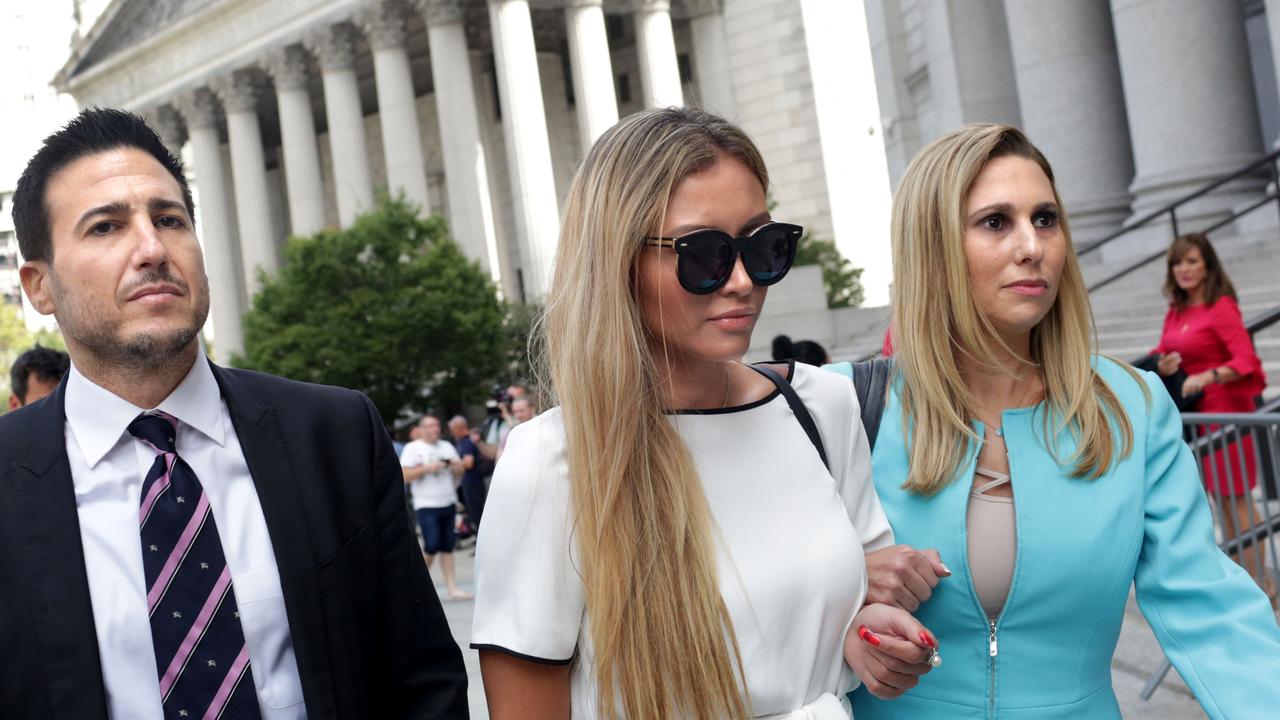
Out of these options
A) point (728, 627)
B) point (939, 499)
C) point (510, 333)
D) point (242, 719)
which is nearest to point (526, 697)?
point (728, 627)

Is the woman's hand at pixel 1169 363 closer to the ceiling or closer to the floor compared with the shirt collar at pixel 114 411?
closer to the floor

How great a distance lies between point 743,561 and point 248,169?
57.9 m

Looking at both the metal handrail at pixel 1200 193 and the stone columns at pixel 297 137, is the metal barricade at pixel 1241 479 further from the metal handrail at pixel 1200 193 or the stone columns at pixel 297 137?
the stone columns at pixel 297 137

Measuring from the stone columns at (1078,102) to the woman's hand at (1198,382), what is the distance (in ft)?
33.9

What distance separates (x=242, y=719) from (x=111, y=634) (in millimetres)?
313

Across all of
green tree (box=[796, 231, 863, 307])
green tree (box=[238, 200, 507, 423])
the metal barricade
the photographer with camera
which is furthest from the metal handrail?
green tree (box=[796, 231, 863, 307])

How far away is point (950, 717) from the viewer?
3168 mm

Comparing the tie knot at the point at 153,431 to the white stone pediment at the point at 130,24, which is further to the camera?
the white stone pediment at the point at 130,24

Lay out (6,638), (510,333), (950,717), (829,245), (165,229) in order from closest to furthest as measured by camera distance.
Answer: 1. (6,638)
2. (165,229)
3. (950,717)
4. (510,333)
5. (829,245)

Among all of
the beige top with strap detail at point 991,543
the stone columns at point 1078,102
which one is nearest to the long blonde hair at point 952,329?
the beige top with strap detail at point 991,543

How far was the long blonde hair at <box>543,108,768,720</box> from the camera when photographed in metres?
2.56

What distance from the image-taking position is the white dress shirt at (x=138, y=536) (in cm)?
261

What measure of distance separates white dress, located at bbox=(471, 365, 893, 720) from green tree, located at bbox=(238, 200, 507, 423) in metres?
34.2

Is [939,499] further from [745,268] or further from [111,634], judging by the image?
[111,634]
